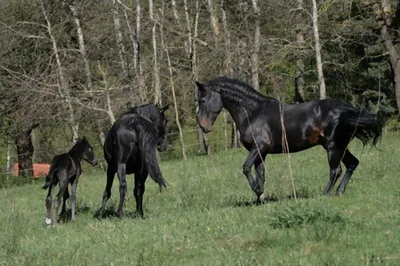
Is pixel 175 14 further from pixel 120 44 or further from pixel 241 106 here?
pixel 241 106

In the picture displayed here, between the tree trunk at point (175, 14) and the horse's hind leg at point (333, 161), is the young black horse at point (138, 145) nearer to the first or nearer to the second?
the horse's hind leg at point (333, 161)

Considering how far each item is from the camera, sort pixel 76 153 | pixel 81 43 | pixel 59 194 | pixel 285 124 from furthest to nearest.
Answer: pixel 81 43 → pixel 76 153 → pixel 59 194 → pixel 285 124

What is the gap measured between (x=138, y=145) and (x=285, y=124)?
2800 mm

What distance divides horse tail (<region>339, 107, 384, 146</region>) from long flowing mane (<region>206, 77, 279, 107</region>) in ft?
4.65

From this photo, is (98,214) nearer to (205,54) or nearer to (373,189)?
(373,189)

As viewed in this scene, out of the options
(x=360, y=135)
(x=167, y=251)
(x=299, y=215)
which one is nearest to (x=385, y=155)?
(x=360, y=135)

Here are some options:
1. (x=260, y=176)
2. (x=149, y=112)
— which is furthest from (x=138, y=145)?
(x=260, y=176)

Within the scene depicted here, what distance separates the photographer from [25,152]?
39094mm

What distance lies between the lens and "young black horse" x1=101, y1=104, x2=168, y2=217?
12.0 m

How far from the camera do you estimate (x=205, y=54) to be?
35.4 meters

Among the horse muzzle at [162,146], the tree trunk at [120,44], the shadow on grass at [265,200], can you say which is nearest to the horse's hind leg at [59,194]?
the horse muzzle at [162,146]

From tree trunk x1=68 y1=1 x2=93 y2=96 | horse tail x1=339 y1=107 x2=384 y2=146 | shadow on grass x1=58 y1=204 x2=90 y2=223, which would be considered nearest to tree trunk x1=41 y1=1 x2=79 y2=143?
tree trunk x1=68 y1=1 x2=93 y2=96

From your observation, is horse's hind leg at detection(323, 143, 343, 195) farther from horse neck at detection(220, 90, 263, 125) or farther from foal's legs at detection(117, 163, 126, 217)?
foal's legs at detection(117, 163, 126, 217)

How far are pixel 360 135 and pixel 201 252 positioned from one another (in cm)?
500
